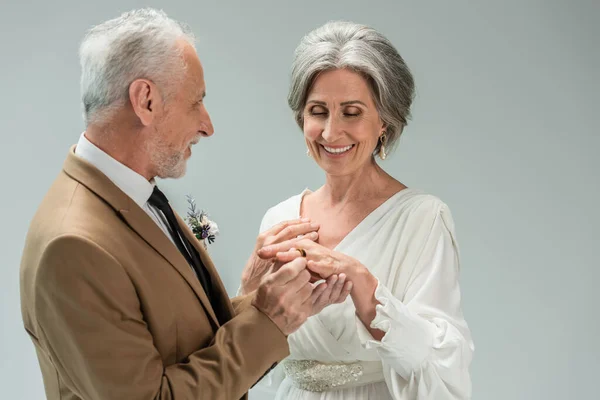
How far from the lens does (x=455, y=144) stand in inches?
160

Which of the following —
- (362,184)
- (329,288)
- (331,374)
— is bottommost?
(331,374)

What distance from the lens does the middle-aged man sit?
156cm

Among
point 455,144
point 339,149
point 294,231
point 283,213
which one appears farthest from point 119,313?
point 455,144

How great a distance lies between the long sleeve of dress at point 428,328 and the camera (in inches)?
81.6

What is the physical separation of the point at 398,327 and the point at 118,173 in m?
0.82

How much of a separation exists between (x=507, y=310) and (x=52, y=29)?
9.46 ft

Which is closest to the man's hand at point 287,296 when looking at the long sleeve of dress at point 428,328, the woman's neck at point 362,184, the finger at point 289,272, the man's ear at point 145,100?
the finger at point 289,272

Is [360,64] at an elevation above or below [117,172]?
above

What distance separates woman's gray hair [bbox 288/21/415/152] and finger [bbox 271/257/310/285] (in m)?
0.67

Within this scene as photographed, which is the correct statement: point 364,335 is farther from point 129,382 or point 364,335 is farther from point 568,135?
point 568,135

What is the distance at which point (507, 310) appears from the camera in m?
4.02

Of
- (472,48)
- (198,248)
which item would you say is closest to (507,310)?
(472,48)

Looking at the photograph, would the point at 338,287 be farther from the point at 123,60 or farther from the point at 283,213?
the point at 123,60

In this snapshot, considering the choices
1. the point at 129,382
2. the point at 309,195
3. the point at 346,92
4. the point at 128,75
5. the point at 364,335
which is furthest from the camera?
the point at 309,195
